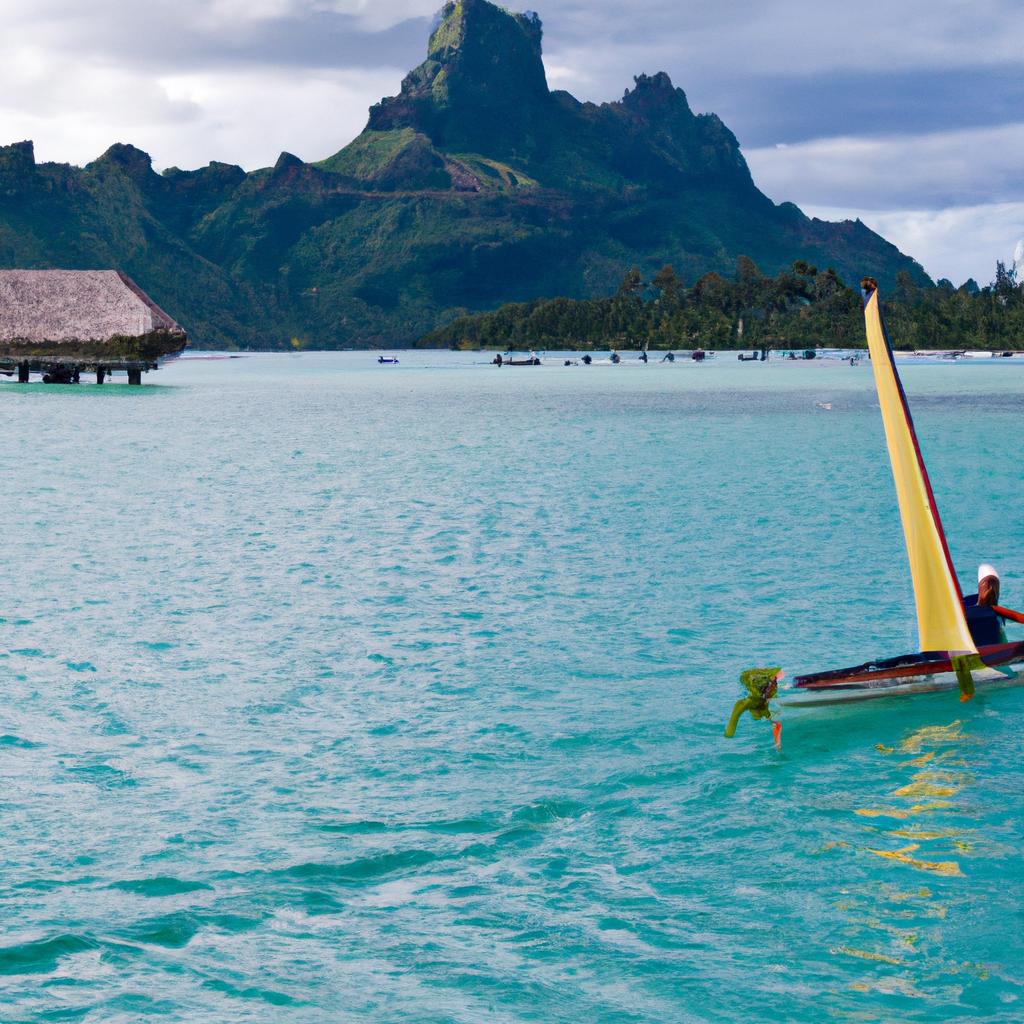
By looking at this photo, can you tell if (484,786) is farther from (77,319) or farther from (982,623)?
(77,319)

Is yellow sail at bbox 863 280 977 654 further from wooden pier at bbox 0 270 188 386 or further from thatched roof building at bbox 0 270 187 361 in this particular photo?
thatched roof building at bbox 0 270 187 361

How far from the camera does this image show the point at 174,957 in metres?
10.1

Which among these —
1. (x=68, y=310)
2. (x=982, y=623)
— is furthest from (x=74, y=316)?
(x=982, y=623)

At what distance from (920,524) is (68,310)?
9724 centimetres

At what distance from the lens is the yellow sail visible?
1559cm

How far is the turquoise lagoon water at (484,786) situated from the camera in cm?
993

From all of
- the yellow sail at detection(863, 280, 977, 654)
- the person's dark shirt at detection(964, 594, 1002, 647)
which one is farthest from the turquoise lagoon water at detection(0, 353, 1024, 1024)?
the yellow sail at detection(863, 280, 977, 654)

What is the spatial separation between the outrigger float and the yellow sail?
1 centimetres

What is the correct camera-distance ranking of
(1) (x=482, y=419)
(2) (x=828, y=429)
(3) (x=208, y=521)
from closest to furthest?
1. (3) (x=208, y=521)
2. (2) (x=828, y=429)
3. (1) (x=482, y=419)

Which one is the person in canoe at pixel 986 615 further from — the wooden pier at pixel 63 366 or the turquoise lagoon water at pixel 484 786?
the wooden pier at pixel 63 366

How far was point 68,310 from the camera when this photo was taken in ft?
339

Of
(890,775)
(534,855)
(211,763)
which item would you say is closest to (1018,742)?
(890,775)

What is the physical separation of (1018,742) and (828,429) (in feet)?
213

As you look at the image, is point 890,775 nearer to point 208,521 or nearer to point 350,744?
point 350,744
